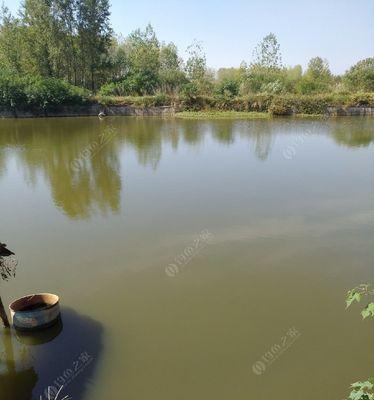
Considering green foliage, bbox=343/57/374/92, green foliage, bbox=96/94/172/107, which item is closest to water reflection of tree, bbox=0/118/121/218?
green foliage, bbox=96/94/172/107

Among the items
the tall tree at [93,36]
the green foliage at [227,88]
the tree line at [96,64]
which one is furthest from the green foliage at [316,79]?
the tall tree at [93,36]

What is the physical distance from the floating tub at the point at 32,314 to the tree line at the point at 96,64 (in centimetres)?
2788

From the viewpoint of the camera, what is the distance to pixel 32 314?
493 cm

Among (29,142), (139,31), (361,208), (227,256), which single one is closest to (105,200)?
(227,256)

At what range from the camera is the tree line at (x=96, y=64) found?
33.0m

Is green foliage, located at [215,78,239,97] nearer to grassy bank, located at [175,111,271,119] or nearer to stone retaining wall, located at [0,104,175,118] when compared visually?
grassy bank, located at [175,111,271,119]

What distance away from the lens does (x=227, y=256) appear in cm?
714

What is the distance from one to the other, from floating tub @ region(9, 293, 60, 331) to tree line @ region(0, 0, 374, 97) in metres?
27.9

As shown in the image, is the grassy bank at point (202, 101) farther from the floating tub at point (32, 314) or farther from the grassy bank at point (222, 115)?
the floating tub at point (32, 314)

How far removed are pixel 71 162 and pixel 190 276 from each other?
939 cm

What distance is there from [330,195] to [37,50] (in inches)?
1218

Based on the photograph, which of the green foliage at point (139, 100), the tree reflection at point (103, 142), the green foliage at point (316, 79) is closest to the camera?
the tree reflection at point (103, 142)

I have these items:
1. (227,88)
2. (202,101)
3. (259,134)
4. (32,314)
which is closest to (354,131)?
(259,134)

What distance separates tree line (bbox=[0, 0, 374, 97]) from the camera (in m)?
33.0
